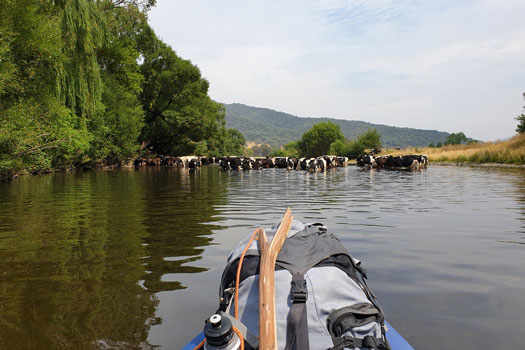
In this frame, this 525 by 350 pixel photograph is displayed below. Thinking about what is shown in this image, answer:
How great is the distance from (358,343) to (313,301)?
1.13 ft

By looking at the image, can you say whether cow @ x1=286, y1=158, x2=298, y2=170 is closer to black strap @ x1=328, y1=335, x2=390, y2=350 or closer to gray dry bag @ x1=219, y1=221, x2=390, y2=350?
gray dry bag @ x1=219, y1=221, x2=390, y2=350

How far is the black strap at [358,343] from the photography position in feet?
6.63

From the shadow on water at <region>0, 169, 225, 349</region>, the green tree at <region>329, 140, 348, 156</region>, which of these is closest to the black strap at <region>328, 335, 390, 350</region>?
the shadow on water at <region>0, 169, 225, 349</region>

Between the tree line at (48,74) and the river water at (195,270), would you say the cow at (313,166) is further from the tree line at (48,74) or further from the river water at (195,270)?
the river water at (195,270)

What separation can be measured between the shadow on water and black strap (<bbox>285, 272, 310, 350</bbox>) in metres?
1.30

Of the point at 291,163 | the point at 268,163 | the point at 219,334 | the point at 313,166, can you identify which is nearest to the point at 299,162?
the point at 291,163

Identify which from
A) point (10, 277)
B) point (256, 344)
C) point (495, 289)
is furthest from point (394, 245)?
point (10, 277)

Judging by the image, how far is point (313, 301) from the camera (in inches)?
86.4

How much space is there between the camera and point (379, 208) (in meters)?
9.55

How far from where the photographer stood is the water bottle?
178 centimetres

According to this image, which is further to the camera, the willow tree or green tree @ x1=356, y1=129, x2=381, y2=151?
green tree @ x1=356, y1=129, x2=381, y2=151

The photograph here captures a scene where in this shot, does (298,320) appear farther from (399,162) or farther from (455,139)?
(455,139)

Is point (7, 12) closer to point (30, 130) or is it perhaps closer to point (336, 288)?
point (30, 130)

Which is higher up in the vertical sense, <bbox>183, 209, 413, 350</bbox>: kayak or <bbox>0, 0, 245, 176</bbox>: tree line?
<bbox>0, 0, 245, 176</bbox>: tree line
